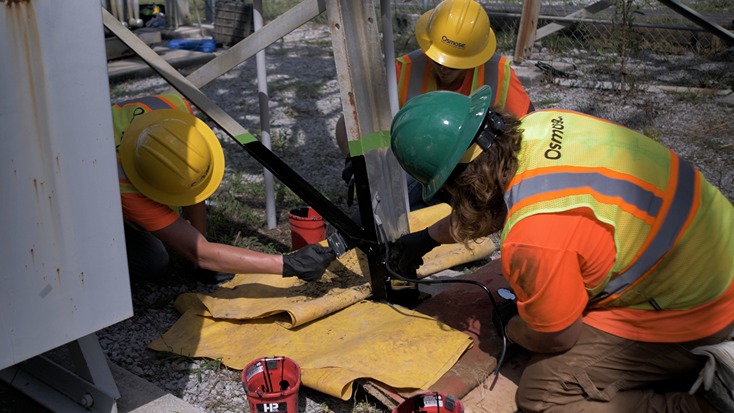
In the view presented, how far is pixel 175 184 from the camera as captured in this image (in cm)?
314

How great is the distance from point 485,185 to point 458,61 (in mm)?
1581

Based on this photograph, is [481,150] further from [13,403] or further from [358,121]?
[13,403]

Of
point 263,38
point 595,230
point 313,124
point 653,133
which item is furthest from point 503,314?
point 313,124

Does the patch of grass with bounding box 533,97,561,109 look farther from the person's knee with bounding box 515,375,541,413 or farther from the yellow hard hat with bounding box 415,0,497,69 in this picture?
the person's knee with bounding box 515,375,541,413

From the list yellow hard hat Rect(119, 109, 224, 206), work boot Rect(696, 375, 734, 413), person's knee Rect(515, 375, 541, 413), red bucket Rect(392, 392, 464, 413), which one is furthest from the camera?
yellow hard hat Rect(119, 109, 224, 206)

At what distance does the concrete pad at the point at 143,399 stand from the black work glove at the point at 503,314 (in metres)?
1.23

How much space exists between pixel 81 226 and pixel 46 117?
36 cm

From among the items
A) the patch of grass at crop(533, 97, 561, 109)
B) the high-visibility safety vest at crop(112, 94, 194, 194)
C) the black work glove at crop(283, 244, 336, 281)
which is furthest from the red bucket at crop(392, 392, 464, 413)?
the patch of grass at crop(533, 97, 561, 109)

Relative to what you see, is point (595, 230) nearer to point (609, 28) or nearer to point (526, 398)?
point (526, 398)

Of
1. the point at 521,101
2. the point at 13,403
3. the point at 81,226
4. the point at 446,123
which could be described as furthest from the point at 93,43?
the point at 521,101

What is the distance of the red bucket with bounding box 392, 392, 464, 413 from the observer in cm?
247

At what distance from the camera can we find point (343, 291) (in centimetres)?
337

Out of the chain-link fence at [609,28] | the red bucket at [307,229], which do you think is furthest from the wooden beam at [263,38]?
the chain-link fence at [609,28]

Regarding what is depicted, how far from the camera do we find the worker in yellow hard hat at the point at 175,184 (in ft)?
10.2
